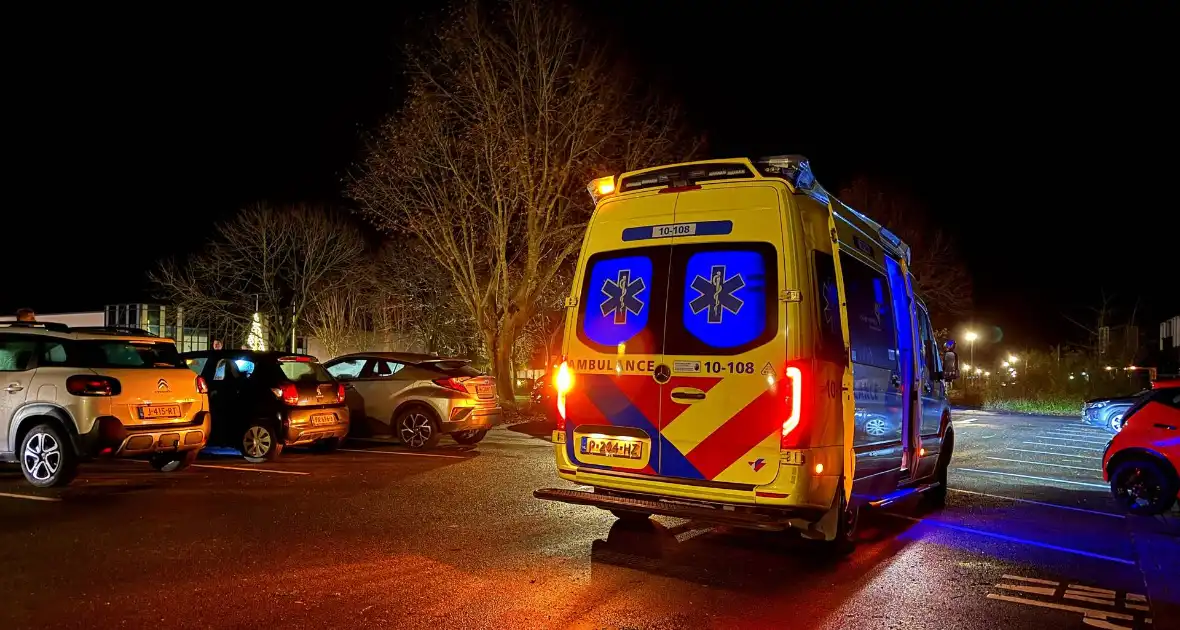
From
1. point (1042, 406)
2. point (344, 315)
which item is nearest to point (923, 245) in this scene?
point (1042, 406)

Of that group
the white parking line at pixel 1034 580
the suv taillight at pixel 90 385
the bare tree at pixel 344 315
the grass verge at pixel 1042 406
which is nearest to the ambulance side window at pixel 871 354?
the white parking line at pixel 1034 580

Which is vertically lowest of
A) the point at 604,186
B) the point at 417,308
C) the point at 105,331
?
the point at 105,331

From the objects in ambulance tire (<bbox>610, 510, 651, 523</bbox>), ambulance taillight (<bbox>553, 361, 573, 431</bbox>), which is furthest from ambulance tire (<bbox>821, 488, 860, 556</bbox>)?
ambulance taillight (<bbox>553, 361, 573, 431</bbox>)

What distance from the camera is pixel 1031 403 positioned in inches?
1080

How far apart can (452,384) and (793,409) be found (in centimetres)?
841

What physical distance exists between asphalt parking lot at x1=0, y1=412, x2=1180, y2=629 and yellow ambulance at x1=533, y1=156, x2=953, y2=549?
584 mm

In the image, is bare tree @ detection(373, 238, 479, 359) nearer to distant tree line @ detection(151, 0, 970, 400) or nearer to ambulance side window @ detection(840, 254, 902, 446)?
distant tree line @ detection(151, 0, 970, 400)

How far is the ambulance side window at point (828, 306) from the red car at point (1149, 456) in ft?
16.5

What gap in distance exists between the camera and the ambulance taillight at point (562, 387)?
7.22 metres

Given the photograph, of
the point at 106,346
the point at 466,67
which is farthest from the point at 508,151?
the point at 106,346

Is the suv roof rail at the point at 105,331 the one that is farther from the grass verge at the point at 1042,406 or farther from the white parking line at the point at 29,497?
the grass verge at the point at 1042,406

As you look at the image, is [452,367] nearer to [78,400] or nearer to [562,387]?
[78,400]

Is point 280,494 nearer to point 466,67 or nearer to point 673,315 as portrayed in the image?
point 673,315

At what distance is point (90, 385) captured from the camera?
9344mm
